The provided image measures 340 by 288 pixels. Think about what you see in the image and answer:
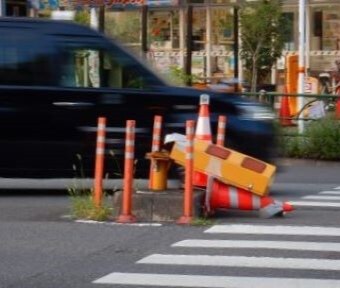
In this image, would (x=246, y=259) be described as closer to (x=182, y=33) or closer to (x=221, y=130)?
(x=221, y=130)

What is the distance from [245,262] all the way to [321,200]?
459 cm

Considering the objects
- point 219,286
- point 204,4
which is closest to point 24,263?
point 219,286

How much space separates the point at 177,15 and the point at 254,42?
3.27m

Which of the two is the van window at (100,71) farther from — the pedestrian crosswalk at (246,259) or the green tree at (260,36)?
the green tree at (260,36)

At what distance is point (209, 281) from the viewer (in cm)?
873

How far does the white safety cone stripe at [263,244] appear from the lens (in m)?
10.3

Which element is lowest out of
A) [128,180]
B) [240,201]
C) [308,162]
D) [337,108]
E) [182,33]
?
[308,162]

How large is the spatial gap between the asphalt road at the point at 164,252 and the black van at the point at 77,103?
2.80ft

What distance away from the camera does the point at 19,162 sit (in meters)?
13.9

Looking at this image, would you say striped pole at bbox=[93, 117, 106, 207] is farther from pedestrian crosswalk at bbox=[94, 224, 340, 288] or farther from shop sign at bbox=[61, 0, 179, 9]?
shop sign at bbox=[61, 0, 179, 9]

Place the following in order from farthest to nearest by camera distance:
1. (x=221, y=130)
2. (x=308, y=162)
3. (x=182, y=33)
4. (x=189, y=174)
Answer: (x=182, y=33) < (x=308, y=162) < (x=221, y=130) < (x=189, y=174)

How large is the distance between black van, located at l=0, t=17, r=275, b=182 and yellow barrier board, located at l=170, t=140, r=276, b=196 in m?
1.84

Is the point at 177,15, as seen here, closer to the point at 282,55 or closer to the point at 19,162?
the point at 282,55

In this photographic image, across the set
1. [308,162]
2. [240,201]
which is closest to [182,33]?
[308,162]
